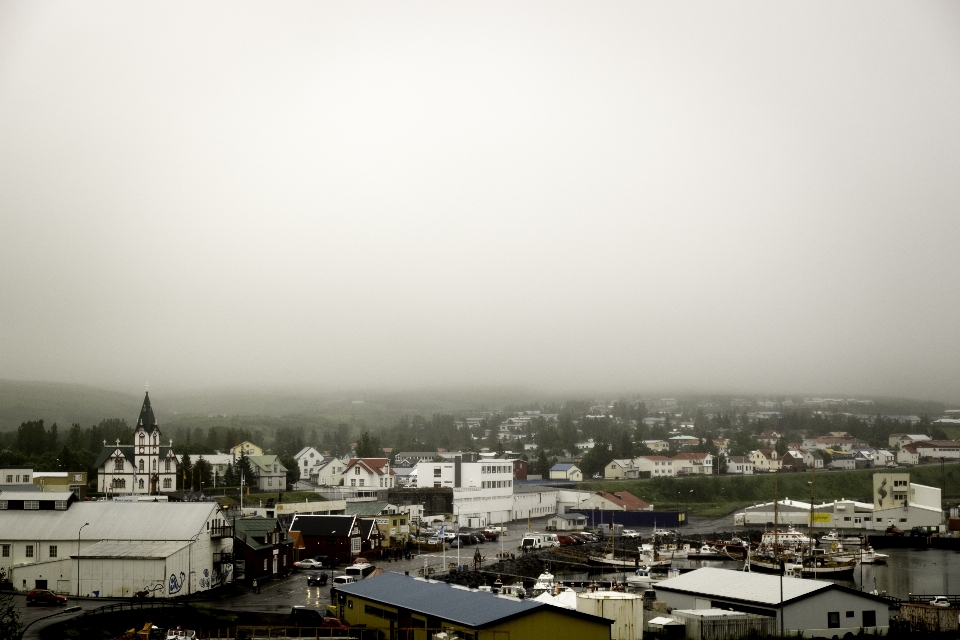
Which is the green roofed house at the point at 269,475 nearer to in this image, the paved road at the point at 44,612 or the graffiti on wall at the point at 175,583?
the graffiti on wall at the point at 175,583

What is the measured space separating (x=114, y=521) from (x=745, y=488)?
5387cm

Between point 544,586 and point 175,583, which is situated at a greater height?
point 175,583

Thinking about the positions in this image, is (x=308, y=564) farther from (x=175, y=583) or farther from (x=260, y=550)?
(x=175, y=583)

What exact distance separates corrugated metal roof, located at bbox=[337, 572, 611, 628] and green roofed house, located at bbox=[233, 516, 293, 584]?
7.42m

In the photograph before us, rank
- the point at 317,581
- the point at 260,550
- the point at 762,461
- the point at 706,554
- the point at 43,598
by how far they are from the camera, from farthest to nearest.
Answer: the point at 762,461
the point at 706,554
the point at 260,550
the point at 317,581
the point at 43,598

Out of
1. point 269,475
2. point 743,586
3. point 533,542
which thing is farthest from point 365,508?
point 269,475

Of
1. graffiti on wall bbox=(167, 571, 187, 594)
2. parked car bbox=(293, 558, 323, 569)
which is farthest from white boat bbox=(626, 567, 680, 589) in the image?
graffiti on wall bbox=(167, 571, 187, 594)

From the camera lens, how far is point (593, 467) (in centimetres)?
7794

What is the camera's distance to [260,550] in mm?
26969

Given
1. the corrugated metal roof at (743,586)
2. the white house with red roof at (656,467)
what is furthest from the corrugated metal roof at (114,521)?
the white house with red roof at (656,467)

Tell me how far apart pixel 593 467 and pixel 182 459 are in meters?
33.5

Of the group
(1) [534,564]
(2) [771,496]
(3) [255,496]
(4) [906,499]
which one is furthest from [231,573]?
(2) [771,496]

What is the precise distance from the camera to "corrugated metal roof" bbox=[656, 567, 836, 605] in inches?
778

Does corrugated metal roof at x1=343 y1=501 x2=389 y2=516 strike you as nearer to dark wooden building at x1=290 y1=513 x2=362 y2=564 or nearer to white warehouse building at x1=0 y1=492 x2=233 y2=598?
dark wooden building at x1=290 y1=513 x2=362 y2=564
